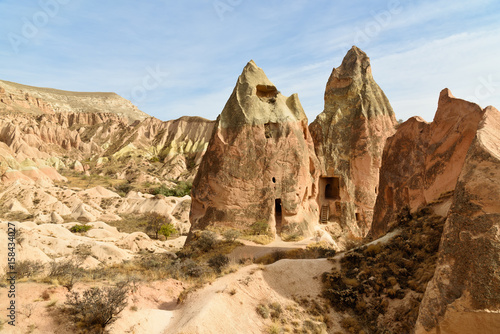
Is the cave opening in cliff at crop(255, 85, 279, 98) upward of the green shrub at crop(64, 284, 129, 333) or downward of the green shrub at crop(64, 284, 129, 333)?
upward

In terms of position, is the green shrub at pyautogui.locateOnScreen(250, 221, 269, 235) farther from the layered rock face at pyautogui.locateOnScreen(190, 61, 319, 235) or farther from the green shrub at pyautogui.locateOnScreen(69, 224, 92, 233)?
the green shrub at pyautogui.locateOnScreen(69, 224, 92, 233)

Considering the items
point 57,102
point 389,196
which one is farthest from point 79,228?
point 57,102

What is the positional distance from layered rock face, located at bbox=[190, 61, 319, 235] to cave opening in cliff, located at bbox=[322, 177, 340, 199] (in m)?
8.51

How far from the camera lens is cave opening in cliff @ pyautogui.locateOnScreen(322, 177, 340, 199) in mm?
28906

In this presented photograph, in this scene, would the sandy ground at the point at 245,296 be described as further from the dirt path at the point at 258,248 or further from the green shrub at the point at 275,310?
the dirt path at the point at 258,248

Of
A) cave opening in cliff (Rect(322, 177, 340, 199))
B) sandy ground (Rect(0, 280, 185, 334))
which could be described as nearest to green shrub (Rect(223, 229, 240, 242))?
sandy ground (Rect(0, 280, 185, 334))

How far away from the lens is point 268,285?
10484 millimetres

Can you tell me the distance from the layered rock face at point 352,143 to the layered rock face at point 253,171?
8.04 m

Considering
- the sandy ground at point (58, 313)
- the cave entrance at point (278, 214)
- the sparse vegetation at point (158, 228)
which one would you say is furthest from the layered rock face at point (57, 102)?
the sandy ground at point (58, 313)

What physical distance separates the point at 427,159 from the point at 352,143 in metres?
17.3

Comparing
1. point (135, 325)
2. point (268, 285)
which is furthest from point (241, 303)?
point (135, 325)

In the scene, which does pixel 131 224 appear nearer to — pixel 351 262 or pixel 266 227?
pixel 266 227

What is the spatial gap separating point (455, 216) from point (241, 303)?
5.81 metres

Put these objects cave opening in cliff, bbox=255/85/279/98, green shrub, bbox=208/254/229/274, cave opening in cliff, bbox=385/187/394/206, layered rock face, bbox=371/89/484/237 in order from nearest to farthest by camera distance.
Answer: layered rock face, bbox=371/89/484/237
green shrub, bbox=208/254/229/274
cave opening in cliff, bbox=385/187/394/206
cave opening in cliff, bbox=255/85/279/98
